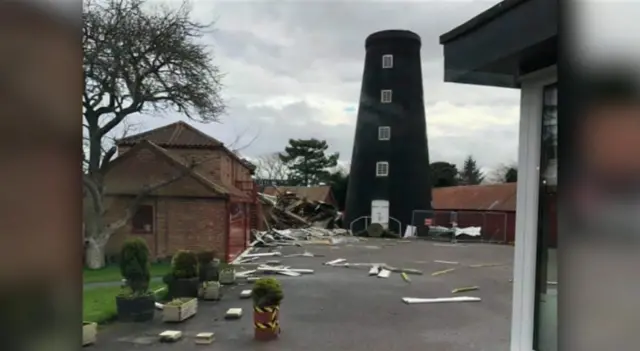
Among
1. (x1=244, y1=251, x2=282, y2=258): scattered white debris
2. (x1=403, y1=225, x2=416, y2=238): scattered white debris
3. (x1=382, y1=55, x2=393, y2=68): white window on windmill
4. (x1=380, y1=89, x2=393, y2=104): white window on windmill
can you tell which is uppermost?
(x1=382, y1=55, x2=393, y2=68): white window on windmill

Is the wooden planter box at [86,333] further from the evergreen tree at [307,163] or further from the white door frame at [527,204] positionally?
the evergreen tree at [307,163]

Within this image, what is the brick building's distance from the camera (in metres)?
8.09

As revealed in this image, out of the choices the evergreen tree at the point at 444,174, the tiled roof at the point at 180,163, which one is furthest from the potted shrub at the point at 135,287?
the evergreen tree at the point at 444,174

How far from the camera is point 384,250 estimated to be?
46.4 ft

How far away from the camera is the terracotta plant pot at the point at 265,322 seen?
4.81 metres

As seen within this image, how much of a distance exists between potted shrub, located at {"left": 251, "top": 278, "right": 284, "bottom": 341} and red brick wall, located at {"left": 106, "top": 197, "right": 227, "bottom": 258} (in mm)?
3430

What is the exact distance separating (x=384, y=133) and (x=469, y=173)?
9366 mm

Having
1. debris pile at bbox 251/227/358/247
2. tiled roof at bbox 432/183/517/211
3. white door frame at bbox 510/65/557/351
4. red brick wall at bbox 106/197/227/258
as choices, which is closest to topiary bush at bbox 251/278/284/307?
white door frame at bbox 510/65/557/351

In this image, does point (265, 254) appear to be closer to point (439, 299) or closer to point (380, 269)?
point (380, 269)

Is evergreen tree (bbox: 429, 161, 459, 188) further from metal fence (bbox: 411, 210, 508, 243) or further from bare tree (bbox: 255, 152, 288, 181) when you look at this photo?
bare tree (bbox: 255, 152, 288, 181)

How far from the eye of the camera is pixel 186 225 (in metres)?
9.07

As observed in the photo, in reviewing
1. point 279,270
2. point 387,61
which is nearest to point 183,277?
Answer: point 279,270

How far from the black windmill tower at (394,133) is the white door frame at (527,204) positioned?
1894cm

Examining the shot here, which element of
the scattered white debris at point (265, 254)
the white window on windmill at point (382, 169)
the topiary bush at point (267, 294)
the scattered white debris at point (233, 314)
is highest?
the white window on windmill at point (382, 169)
